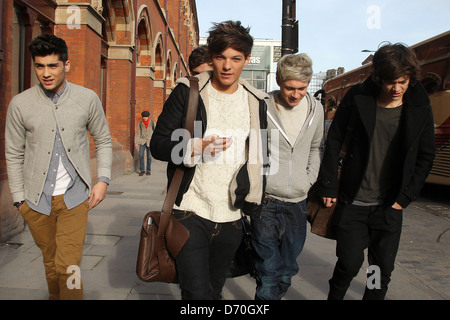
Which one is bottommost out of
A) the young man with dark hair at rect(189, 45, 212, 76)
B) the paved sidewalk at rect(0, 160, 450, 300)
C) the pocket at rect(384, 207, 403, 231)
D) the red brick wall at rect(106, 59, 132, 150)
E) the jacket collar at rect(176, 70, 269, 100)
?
the paved sidewalk at rect(0, 160, 450, 300)

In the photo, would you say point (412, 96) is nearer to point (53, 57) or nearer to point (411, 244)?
point (53, 57)

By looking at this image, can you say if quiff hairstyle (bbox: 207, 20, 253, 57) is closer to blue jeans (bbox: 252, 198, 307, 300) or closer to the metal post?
blue jeans (bbox: 252, 198, 307, 300)

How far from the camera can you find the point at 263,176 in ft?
8.07

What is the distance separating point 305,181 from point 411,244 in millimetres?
3562

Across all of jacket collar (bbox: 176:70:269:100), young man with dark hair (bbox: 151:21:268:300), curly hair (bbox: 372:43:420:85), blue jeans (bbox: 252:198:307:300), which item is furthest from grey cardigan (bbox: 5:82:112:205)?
curly hair (bbox: 372:43:420:85)

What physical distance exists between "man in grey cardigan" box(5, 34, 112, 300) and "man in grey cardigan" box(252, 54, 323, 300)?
3.78 ft

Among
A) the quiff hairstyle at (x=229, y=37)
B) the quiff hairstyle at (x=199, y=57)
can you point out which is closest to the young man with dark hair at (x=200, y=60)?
the quiff hairstyle at (x=199, y=57)

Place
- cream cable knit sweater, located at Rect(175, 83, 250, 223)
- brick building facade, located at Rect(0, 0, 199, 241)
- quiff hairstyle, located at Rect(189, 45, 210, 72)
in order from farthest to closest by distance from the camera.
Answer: brick building facade, located at Rect(0, 0, 199, 241), quiff hairstyle, located at Rect(189, 45, 210, 72), cream cable knit sweater, located at Rect(175, 83, 250, 223)

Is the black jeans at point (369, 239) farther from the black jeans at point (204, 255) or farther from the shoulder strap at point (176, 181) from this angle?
the shoulder strap at point (176, 181)

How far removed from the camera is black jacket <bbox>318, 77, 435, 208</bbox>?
2.60 metres

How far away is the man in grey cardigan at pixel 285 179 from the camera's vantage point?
2.71 m

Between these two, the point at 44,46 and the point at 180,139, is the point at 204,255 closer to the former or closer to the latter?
the point at 180,139

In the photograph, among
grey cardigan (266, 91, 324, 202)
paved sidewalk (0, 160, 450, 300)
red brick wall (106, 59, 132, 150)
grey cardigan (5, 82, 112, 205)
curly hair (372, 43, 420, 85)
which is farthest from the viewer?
red brick wall (106, 59, 132, 150)
